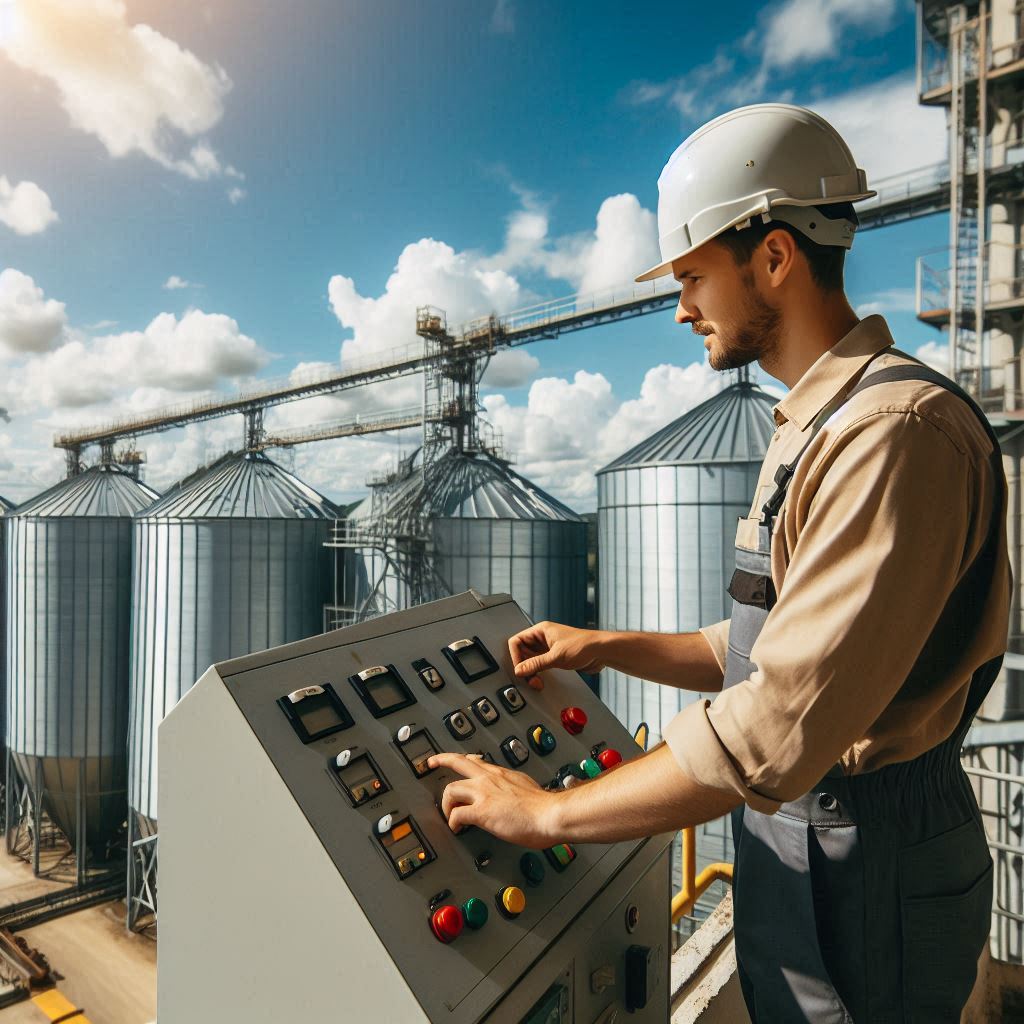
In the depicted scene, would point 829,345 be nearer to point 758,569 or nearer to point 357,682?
point 758,569

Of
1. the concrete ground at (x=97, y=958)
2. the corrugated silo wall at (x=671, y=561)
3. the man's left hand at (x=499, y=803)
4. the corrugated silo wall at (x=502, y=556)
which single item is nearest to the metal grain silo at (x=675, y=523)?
the corrugated silo wall at (x=671, y=561)

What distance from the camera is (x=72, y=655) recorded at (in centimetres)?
1394

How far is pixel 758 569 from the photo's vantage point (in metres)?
1.24

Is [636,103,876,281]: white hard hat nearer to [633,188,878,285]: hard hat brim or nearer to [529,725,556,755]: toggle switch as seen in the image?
[633,188,878,285]: hard hat brim

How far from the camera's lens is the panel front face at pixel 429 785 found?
108cm

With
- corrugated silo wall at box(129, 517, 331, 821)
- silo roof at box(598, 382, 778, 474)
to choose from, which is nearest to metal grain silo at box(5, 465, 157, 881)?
corrugated silo wall at box(129, 517, 331, 821)

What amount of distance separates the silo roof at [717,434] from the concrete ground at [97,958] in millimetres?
9094

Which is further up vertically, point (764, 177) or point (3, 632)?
point (764, 177)

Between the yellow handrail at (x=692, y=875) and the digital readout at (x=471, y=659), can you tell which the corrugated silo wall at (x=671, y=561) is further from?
the digital readout at (x=471, y=659)

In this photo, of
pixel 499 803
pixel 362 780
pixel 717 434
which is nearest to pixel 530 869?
pixel 499 803

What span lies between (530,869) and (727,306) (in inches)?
41.9

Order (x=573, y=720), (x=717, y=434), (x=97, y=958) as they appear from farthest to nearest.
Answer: (x=97, y=958) → (x=717, y=434) → (x=573, y=720)

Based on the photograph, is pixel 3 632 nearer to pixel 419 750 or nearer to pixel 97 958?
pixel 97 958

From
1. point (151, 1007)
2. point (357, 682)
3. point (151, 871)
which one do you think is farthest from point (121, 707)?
point (357, 682)
